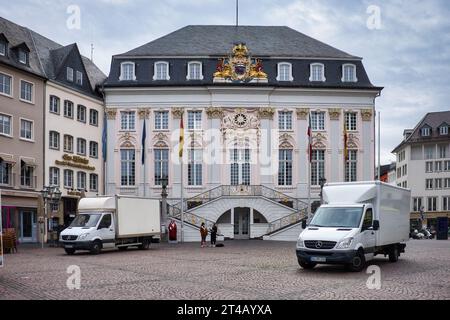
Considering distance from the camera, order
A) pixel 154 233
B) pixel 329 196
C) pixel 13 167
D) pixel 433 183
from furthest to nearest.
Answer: pixel 433 183
pixel 13 167
pixel 154 233
pixel 329 196

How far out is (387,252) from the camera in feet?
76.4

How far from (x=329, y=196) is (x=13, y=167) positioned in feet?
81.2

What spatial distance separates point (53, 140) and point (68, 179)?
10.7 feet

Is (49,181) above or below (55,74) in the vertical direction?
below

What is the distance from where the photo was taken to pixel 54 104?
44.7 metres

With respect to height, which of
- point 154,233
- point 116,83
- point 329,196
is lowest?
point 154,233

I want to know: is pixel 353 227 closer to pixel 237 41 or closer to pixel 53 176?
pixel 53 176

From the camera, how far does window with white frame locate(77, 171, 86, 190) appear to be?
1869 inches

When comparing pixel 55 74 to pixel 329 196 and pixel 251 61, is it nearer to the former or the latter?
pixel 251 61

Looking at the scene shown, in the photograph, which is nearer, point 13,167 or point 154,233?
point 154,233

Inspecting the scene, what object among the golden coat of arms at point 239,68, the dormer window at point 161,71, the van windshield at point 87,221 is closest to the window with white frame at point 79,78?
the dormer window at point 161,71

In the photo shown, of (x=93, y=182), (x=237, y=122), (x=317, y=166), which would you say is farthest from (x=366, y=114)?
(x=93, y=182)

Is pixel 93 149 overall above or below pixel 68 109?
below

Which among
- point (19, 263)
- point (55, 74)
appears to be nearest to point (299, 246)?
point (19, 263)
